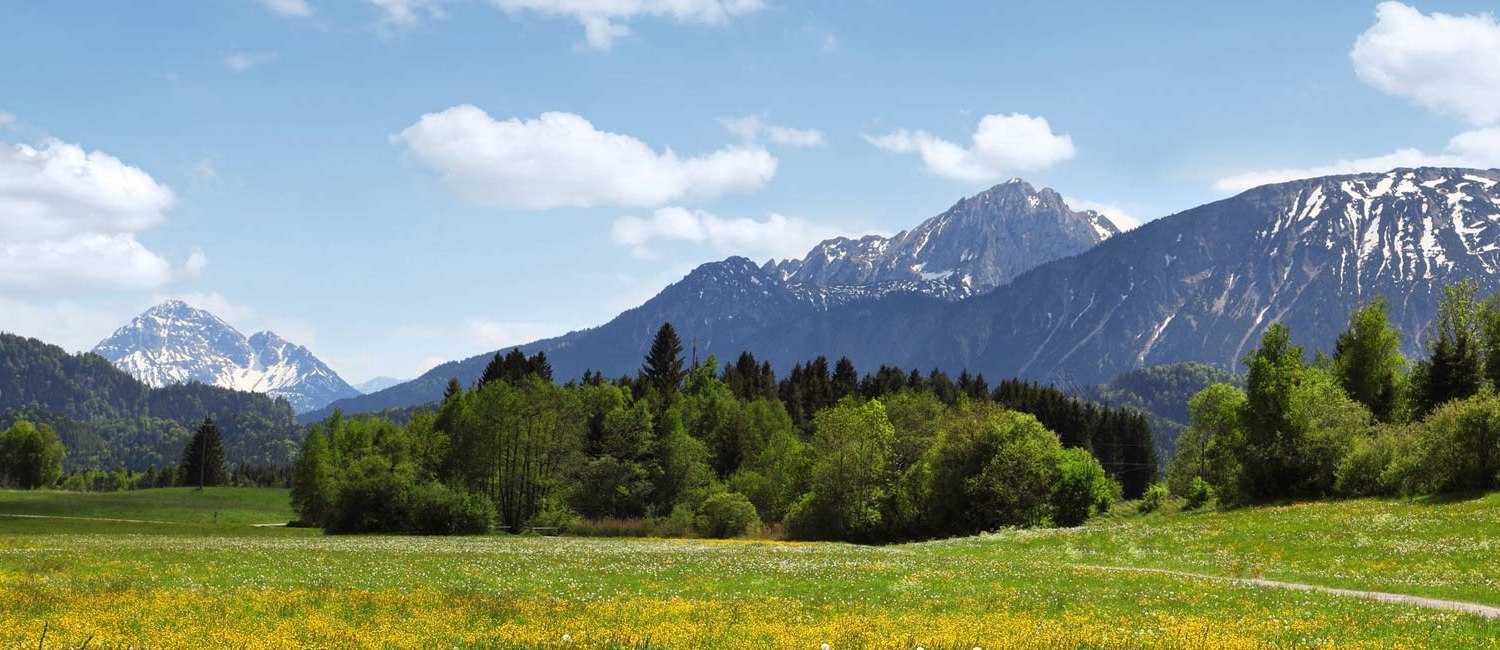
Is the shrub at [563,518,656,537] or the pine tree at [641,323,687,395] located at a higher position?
the pine tree at [641,323,687,395]

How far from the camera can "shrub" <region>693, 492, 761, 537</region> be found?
90.4 m

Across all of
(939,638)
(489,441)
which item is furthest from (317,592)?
(489,441)

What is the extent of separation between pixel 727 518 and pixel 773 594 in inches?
2439

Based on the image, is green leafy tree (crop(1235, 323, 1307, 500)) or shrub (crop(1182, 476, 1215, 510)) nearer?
green leafy tree (crop(1235, 323, 1307, 500))

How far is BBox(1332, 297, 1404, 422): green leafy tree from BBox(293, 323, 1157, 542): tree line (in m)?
26.1

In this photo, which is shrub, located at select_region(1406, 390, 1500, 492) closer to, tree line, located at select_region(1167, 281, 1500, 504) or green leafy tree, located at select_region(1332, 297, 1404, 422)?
tree line, located at select_region(1167, 281, 1500, 504)

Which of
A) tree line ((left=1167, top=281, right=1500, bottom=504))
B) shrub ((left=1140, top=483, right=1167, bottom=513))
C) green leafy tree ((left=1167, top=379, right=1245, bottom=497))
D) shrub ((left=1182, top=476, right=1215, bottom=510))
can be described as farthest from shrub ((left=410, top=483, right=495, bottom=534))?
green leafy tree ((left=1167, top=379, right=1245, bottom=497))

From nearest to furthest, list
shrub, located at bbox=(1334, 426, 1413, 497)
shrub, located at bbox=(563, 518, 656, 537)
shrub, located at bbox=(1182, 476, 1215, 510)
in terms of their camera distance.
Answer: shrub, located at bbox=(1334, 426, 1413, 497)
shrub, located at bbox=(1182, 476, 1215, 510)
shrub, located at bbox=(563, 518, 656, 537)

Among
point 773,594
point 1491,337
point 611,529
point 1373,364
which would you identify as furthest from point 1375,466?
point 611,529

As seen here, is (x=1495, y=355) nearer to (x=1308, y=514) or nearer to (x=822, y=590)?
(x=1308, y=514)

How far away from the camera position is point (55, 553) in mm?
43719

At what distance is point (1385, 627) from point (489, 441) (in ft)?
327

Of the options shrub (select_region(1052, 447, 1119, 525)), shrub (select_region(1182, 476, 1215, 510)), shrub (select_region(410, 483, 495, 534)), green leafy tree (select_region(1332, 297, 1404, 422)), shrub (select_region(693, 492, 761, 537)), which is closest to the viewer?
shrub (select_region(1052, 447, 1119, 525))

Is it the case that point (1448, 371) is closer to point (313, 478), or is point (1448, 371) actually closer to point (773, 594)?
point (773, 594)
